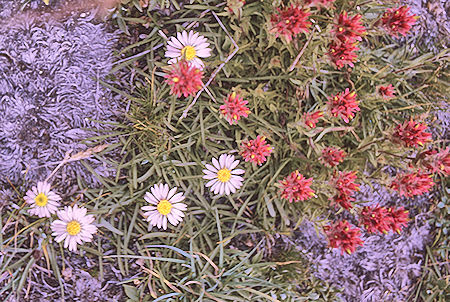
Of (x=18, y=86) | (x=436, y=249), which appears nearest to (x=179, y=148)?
(x=18, y=86)

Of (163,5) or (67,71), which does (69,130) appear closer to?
(67,71)

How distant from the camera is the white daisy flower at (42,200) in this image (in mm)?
2092

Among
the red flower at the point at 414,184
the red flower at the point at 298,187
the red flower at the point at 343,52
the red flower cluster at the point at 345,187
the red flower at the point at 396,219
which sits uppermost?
the red flower at the point at 343,52

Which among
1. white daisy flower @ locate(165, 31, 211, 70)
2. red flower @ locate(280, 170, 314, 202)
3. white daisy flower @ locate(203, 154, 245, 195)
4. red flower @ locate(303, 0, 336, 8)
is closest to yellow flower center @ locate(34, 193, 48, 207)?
white daisy flower @ locate(203, 154, 245, 195)

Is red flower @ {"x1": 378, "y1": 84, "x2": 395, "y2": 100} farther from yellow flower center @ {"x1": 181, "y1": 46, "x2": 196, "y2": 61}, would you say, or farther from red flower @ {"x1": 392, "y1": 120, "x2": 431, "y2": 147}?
yellow flower center @ {"x1": 181, "y1": 46, "x2": 196, "y2": 61}

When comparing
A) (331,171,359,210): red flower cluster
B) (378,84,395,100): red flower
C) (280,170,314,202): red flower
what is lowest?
(331,171,359,210): red flower cluster

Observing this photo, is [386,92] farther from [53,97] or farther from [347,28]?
[53,97]

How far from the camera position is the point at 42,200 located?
2.09 meters

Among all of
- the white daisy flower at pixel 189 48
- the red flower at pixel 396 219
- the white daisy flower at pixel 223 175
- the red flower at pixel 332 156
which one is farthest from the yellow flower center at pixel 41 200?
the red flower at pixel 396 219

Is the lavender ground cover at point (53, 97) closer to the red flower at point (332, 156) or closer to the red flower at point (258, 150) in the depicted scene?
the red flower at point (258, 150)

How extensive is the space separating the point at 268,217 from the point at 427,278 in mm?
1178

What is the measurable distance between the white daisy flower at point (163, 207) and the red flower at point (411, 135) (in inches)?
46.7

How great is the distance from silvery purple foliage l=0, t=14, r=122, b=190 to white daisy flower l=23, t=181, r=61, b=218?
0.46 ft

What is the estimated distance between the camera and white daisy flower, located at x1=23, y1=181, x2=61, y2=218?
2092 mm
